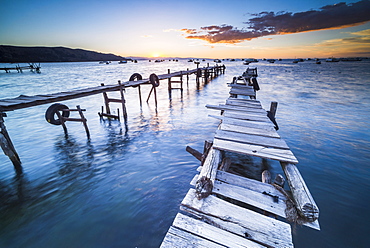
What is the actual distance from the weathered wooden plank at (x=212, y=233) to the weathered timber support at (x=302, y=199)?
0.91m

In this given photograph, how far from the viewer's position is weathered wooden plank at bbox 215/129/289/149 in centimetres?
409

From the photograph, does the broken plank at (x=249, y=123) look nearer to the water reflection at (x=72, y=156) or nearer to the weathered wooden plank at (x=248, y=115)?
the weathered wooden plank at (x=248, y=115)

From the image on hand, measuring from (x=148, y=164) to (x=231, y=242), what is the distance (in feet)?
17.4

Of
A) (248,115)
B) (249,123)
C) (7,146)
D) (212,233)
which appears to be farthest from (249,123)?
(7,146)

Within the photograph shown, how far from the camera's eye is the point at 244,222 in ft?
7.32

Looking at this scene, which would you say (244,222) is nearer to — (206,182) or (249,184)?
(206,182)

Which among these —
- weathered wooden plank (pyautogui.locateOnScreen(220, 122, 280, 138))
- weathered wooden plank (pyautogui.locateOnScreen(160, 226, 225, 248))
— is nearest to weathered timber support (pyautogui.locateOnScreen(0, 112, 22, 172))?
weathered wooden plank (pyautogui.locateOnScreen(160, 226, 225, 248))

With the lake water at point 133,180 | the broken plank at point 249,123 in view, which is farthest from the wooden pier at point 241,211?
the lake water at point 133,180

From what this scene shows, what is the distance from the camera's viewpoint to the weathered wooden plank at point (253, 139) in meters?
4.09

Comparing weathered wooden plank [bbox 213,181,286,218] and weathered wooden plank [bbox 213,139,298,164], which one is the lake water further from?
weathered wooden plank [bbox 213,181,286,218]

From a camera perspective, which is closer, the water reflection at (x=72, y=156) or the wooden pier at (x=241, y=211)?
the wooden pier at (x=241, y=211)

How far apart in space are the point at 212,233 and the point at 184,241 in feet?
1.25

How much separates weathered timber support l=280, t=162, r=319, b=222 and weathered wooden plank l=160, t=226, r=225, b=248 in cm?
136

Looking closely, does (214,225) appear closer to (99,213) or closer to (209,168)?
(209,168)
